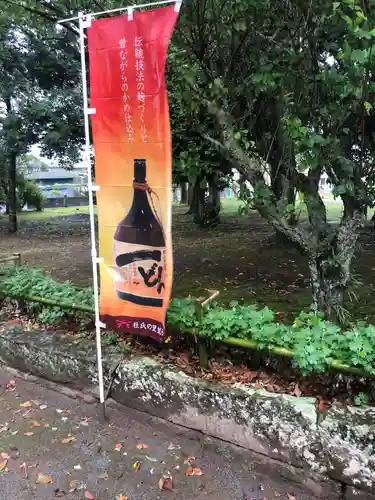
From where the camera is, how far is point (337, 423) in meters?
2.45

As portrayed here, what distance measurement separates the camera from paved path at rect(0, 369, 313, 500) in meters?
2.53

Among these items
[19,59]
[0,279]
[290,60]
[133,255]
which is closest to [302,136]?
[290,60]

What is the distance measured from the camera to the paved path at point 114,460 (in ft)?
8.31

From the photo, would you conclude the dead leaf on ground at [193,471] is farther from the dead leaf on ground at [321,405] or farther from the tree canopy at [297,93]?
the tree canopy at [297,93]

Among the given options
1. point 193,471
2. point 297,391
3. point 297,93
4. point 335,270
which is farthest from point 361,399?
point 297,93

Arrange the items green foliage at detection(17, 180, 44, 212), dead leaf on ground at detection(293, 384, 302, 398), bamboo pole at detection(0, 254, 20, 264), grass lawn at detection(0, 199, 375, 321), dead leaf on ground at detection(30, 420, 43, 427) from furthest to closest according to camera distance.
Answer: green foliage at detection(17, 180, 44, 212) < bamboo pole at detection(0, 254, 20, 264) < grass lawn at detection(0, 199, 375, 321) < dead leaf on ground at detection(30, 420, 43, 427) < dead leaf on ground at detection(293, 384, 302, 398)

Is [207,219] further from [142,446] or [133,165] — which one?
[142,446]

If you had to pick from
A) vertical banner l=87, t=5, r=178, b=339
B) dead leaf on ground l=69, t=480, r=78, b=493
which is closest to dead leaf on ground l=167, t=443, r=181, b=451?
dead leaf on ground l=69, t=480, r=78, b=493

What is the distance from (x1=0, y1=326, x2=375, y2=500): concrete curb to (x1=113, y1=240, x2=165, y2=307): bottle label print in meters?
0.57

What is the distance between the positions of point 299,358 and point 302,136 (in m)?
1.49

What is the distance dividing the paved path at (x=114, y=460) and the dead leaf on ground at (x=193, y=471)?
0.04 feet

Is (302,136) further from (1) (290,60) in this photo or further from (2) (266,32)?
(2) (266,32)

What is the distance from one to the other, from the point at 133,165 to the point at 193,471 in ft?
6.93

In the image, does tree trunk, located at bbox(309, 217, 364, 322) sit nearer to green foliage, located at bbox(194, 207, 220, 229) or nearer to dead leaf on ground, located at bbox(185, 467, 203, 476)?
dead leaf on ground, located at bbox(185, 467, 203, 476)
